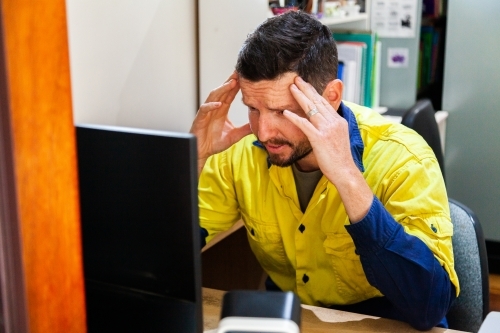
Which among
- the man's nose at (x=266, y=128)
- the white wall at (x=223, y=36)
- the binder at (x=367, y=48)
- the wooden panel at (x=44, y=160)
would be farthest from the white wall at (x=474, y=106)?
the wooden panel at (x=44, y=160)

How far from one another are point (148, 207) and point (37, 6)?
272 millimetres

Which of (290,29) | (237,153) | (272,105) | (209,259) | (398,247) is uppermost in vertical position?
(290,29)

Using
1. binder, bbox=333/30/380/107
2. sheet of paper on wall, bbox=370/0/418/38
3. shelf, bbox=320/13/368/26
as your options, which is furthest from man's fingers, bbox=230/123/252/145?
sheet of paper on wall, bbox=370/0/418/38

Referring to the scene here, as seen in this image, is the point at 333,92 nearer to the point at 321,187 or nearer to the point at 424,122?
the point at 321,187

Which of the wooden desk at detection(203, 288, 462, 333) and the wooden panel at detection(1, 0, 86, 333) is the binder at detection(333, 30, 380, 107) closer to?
the wooden desk at detection(203, 288, 462, 333)

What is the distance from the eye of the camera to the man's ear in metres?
1.43

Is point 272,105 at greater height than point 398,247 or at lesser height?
greater

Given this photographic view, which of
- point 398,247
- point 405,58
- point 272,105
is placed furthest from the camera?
point 405,58

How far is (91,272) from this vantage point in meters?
0.93

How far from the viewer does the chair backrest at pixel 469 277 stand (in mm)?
1429

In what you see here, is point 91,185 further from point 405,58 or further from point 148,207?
point 405,58

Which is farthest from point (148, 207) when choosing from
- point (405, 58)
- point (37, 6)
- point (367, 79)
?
point (405, 58)

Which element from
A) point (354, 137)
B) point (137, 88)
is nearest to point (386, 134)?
point (354, 137)

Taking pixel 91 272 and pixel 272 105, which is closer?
pixel 91 272
